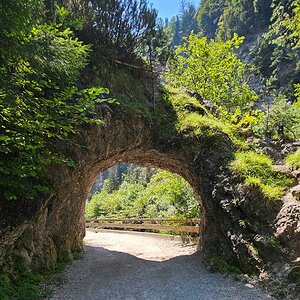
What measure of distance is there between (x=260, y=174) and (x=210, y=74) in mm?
11416

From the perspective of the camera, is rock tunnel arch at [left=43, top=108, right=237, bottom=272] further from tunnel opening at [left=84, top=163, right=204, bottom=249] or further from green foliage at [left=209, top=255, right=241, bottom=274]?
tunnel opening at [left=84, top=163, right=204, bottom=249]

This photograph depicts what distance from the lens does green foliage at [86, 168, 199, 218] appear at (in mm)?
16297

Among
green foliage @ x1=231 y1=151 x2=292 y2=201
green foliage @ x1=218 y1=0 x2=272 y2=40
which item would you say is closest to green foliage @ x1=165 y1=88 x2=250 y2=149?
green foliage @ x1=231 y1=151 x2=292 y2=201

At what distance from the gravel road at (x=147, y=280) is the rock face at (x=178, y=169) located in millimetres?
760

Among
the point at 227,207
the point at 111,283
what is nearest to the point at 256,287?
the point at 227,207

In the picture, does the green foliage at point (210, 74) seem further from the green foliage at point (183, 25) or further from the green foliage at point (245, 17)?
the green foliage at point (183, 25)

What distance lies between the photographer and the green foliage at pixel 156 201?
1630 cm

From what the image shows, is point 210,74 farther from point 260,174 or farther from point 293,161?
point 260,174

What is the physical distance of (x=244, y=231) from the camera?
25.4 feet

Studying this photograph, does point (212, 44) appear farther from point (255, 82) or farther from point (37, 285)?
point (255, 82)

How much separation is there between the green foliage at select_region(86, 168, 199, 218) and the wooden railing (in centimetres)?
86

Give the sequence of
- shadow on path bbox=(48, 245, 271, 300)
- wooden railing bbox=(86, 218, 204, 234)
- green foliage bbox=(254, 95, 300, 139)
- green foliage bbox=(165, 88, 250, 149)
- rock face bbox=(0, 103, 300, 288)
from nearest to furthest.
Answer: shadow on path bbox=(48, 245, 271, 300) < rock face bbox=(0, 103, 300, 288) < green foliage bbox=(165, 88, 250, 149) < wooden railing bbox=(86, 218, 204, 234) < green foliage bbox=(254, 95, 300, 139)

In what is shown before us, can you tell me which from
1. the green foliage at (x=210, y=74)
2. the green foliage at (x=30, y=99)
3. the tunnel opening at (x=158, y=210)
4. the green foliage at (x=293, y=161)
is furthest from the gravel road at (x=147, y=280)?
the green foliage at (x=210, y=74)

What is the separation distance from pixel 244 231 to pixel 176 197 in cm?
891
